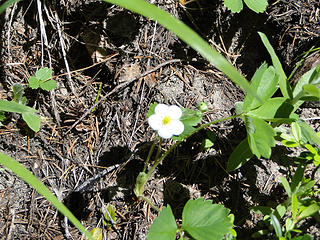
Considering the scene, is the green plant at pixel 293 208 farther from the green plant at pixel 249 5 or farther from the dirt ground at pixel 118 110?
the green plant at pixel 249 5

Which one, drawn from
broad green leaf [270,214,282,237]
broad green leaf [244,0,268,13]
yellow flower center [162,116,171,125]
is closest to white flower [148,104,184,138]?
yellow flower center [162,116,171,125]

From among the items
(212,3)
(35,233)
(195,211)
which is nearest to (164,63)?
(212,3)

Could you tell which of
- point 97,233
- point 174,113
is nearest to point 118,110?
point 174,113

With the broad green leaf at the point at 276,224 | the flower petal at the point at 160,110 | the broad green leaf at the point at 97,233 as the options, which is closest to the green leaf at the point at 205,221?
the broad green leaf at the point at 276,224

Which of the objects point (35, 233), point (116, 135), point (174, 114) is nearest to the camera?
point (174, 114)

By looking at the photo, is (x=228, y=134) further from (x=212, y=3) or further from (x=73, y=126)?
(x=73, y=126)
